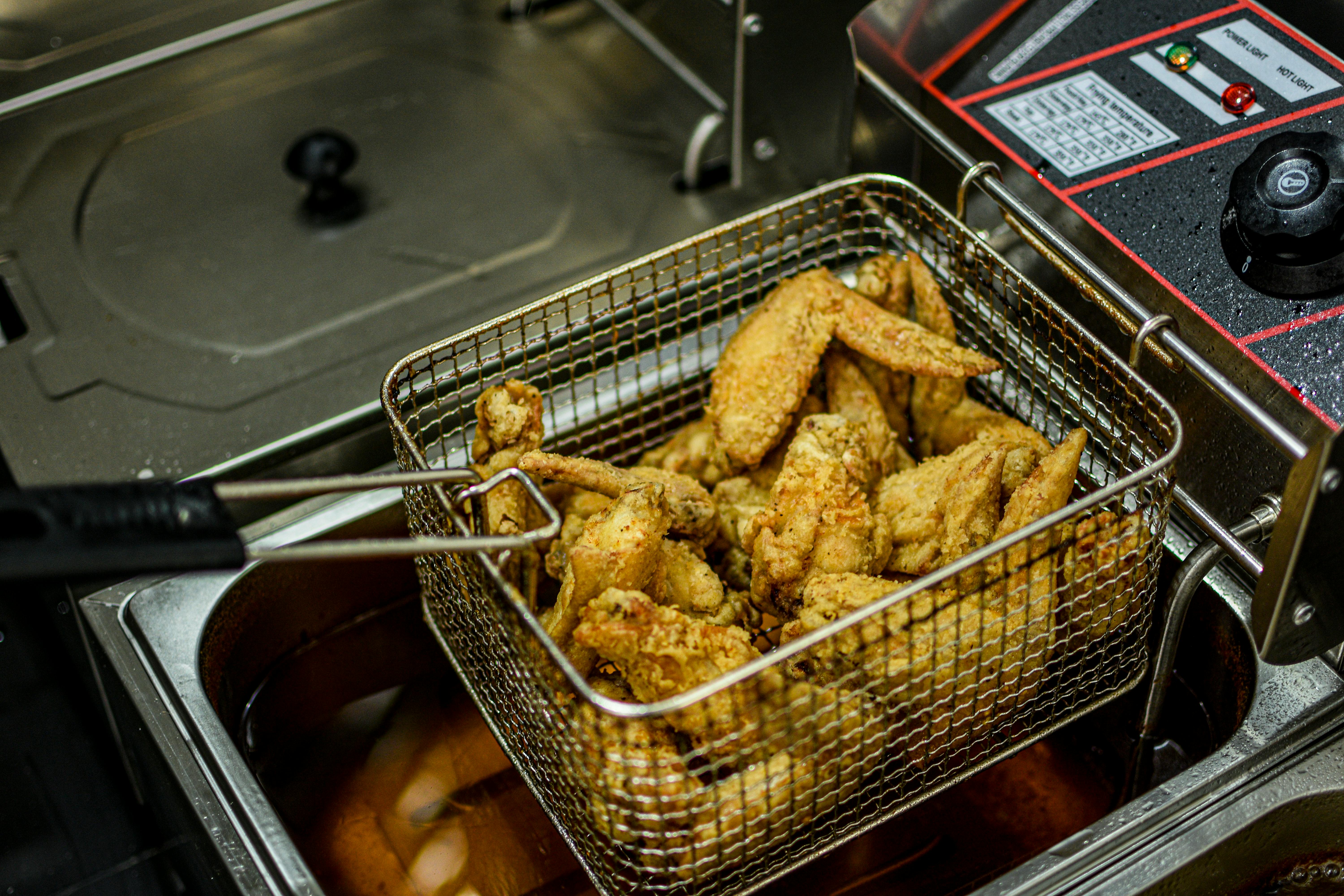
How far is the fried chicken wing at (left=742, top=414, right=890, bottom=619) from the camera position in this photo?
1177mm

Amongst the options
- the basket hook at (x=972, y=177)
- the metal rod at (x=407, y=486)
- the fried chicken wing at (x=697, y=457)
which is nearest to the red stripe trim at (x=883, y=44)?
the basket hook at (x=972, y=177)

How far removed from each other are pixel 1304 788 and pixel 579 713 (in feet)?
2.26

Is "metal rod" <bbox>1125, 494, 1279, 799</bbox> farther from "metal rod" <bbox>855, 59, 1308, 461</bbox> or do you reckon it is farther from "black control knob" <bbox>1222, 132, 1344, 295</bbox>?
"black control knob" <bbox>1222, 132, 1344, 295</bbox>

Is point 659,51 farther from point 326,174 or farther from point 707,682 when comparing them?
point 707,682

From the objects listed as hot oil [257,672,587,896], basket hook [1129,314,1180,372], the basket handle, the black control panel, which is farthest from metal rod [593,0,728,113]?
the basket handle

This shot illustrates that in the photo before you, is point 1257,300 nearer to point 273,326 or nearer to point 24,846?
point 273,326

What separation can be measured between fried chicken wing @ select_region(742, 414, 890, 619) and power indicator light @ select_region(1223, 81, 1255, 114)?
20.8 inches

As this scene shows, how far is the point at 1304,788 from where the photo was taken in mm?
1163

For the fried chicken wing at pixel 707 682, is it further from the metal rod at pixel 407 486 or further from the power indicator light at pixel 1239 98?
the power indicator light at pixel 1239 98

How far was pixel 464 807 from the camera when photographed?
4.67 ft

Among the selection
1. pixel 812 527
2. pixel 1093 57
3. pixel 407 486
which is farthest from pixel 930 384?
pixel 407 486

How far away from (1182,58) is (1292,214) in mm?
307

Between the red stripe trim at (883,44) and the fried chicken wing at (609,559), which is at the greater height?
the red stripe trim at (883,44)

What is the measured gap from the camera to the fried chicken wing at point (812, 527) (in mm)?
1177
